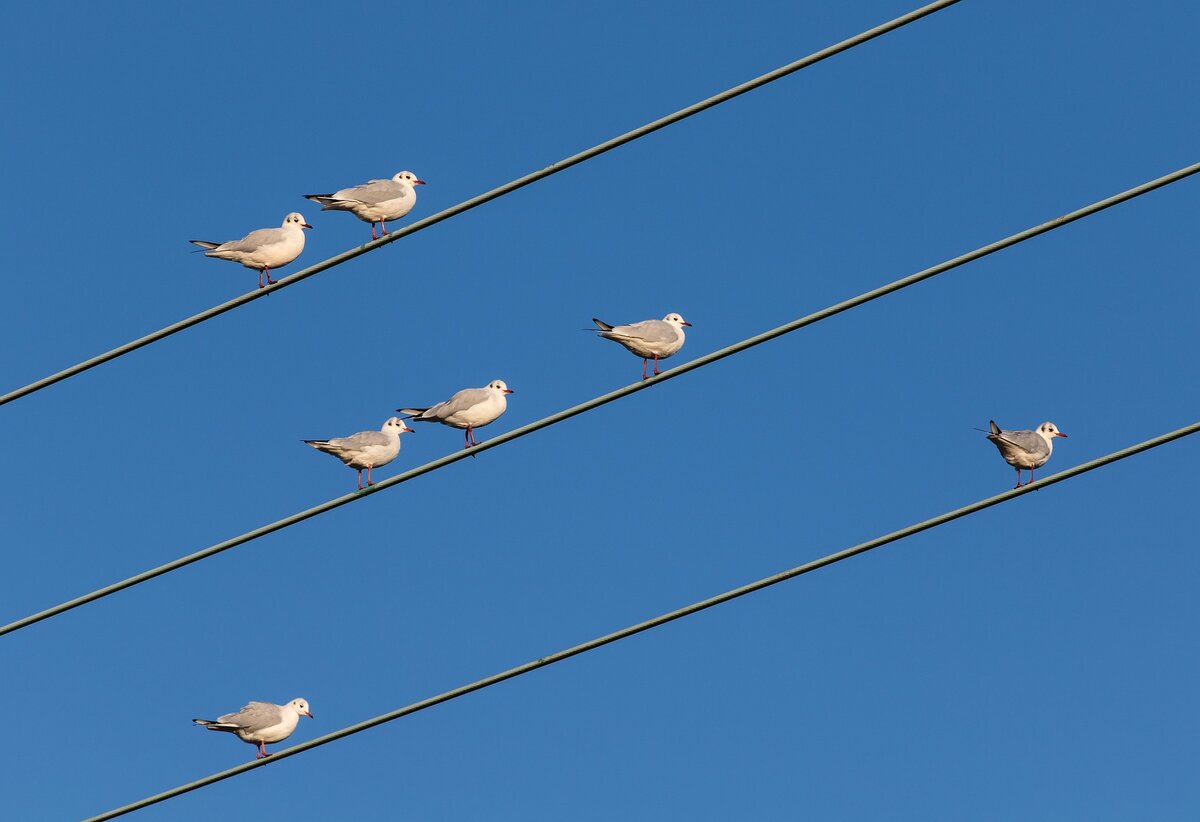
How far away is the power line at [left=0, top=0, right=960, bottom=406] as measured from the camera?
1574 centimetres

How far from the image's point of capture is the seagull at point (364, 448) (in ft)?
80.0

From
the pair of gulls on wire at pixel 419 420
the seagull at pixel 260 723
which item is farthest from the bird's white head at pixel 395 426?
the seagull at pixel 260 723

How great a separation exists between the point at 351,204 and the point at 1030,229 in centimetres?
969

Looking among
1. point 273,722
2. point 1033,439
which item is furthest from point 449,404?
point 1033,439

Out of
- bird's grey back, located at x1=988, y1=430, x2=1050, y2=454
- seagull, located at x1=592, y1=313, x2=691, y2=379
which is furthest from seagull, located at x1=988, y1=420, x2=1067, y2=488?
seagull, located at x1=592, y1=313, x2=691, y2=379

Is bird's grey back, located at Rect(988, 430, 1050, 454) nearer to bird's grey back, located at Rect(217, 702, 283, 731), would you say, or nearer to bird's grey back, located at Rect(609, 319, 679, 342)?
bird's grey back, located at Rect(609, 319, 679, 342)

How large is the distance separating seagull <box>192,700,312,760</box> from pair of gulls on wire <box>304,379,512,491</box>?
7.80 ft

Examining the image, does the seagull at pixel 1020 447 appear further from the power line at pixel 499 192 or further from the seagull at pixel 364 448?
the power line at pixel 499 192

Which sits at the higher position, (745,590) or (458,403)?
(458,403)

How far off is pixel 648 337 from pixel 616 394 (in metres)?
7.91

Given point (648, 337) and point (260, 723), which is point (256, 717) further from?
point (648, 337)

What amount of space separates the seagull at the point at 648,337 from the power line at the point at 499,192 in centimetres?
642

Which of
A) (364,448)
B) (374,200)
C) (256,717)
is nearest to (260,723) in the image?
(256,717)

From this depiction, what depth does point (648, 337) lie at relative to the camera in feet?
79.0
